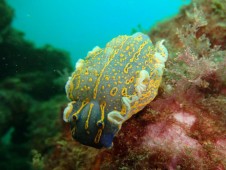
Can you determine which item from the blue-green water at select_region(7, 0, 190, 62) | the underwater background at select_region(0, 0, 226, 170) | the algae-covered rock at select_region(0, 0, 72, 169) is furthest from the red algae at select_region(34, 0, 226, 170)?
the blue-green water at select_region(7, 0, 190, 62)

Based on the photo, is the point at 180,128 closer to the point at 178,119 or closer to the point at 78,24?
the point at 178,119

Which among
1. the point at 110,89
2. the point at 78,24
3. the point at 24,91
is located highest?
the point at 78,24

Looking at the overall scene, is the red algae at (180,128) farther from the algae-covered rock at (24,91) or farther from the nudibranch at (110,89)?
the algae-covered rock at (24,91)

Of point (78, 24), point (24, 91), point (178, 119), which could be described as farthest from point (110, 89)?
point (78, 24)

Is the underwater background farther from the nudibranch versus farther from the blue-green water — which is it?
the blue-green water

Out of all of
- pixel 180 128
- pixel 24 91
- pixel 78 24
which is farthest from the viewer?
pixel 78 24

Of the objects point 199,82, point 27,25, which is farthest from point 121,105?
point 27,25

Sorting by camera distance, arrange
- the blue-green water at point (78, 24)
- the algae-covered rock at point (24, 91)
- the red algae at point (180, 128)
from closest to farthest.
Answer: the red algae at point (180, 128), the algae-covered rock at point (24, 91), the blue-green water at point (78, 24)

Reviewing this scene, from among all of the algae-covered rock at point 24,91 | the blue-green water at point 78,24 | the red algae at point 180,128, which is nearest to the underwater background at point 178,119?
the red algae at point 180,128
